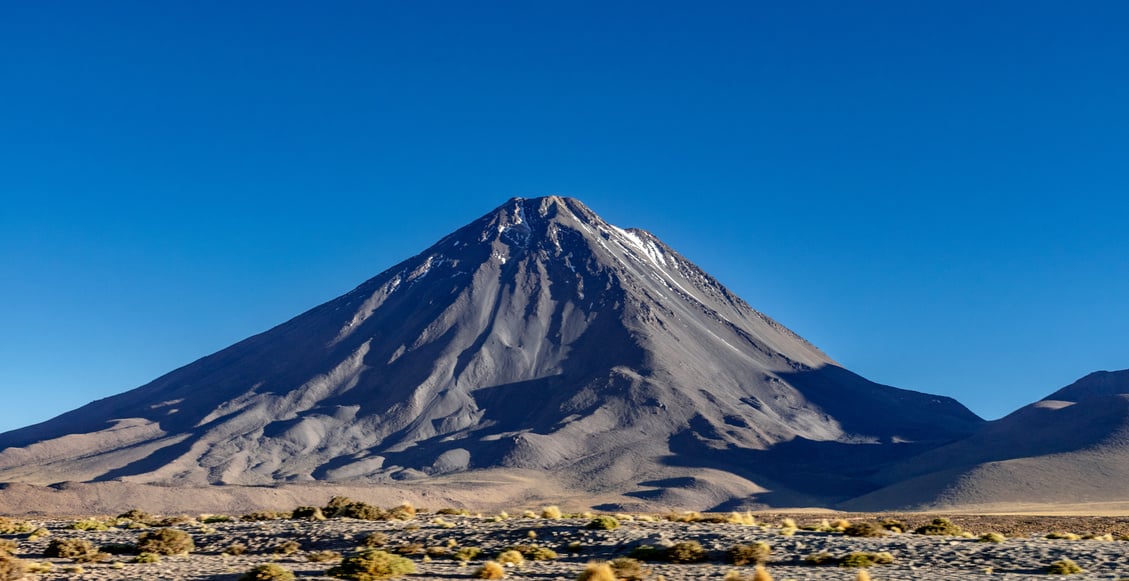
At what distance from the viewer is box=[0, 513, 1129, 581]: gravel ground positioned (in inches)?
934

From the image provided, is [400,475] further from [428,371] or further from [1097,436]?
[1097,436]

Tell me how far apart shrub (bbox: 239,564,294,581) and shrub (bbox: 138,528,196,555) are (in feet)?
29.5

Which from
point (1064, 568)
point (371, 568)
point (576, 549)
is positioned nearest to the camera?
point (1064, 568)

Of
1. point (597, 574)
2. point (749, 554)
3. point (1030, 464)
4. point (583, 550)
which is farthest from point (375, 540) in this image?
point (1030, 464)

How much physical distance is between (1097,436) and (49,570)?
441 ft

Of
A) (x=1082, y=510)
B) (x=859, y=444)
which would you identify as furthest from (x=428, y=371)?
(x=1082, y=510)

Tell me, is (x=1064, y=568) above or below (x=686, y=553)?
below

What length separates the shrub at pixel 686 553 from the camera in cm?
2639

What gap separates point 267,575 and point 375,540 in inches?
337

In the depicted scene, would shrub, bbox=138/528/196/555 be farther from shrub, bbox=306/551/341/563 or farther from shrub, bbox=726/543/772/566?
shrub, bbox=726/543/772/566

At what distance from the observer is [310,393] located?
629ft

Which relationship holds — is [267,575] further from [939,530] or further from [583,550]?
[939,530]

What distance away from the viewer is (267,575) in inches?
909

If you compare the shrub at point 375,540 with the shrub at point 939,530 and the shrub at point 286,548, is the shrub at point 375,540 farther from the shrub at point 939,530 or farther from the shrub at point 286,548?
the shrub at point 939,530
